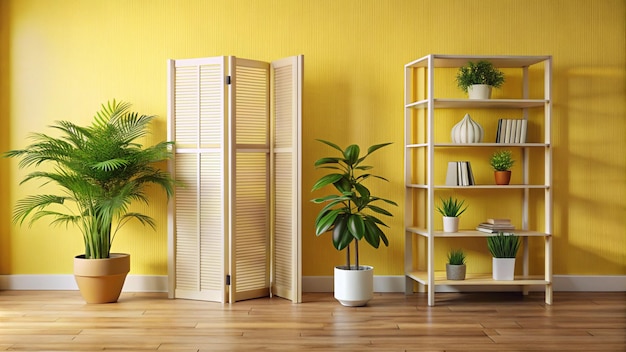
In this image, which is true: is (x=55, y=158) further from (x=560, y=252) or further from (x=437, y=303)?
(x=560, y=252)

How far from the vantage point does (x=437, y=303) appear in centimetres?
473

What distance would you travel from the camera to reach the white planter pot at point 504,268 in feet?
15.4

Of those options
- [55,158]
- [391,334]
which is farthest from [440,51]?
[55,158]

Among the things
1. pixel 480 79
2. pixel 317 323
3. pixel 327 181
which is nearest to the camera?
pixel 317 323

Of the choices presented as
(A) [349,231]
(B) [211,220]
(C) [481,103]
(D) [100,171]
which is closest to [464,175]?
(C) [481,103]

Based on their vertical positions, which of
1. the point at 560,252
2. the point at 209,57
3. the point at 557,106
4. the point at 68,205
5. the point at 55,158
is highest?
the point at 209,57

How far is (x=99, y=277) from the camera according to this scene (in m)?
4.64

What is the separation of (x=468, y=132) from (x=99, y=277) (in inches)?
115

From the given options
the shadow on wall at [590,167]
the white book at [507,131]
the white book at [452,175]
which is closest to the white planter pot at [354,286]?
the white book at [452,175]

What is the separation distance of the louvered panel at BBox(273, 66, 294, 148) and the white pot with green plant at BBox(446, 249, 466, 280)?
1.48m

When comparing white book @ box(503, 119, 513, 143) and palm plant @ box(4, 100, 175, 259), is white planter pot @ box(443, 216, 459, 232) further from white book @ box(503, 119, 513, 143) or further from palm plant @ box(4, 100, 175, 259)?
palm plant @ box(4, 100, 175, 259)

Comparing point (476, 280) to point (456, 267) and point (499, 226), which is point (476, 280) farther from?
point (499, 226)

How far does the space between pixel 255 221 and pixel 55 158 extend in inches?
60.2

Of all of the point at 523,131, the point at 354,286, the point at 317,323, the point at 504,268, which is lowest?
the point at 317,323
